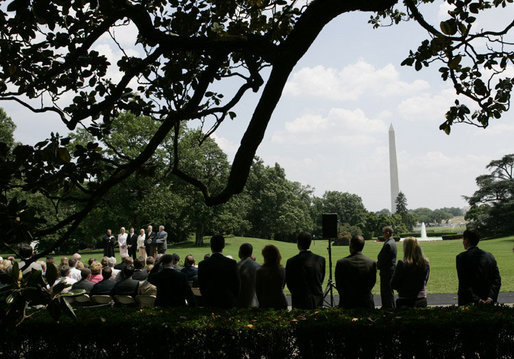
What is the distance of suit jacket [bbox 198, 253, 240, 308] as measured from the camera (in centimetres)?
650

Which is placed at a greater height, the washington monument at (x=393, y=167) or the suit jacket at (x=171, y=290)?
the washington monument at (x=393, y=167)

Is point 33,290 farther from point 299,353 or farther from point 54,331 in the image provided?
point 54,331

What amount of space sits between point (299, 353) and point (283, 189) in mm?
61229

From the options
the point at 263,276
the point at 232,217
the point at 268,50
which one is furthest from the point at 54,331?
the point at 232,217

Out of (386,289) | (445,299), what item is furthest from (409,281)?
(445,299)

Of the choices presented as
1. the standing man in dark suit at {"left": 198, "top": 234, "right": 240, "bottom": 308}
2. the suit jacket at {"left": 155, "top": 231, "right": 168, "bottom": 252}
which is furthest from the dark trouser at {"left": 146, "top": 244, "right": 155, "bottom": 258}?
the standing man in dark suit at {"left": 198, "top": 234, "right": 240, "bottom": 308}

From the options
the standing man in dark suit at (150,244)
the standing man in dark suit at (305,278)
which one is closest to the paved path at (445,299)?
the standing man in dark suit at (305,278)

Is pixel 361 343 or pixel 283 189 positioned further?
pixel 283 189

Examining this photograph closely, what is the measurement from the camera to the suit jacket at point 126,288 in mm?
8141

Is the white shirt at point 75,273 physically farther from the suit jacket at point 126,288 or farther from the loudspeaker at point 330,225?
the loudspeaker at point 330,225

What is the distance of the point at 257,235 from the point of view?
219 feet

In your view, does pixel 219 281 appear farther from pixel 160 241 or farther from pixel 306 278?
pixel 160 241

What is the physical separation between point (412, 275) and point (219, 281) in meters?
2.91

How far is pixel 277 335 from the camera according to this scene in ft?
17.4
